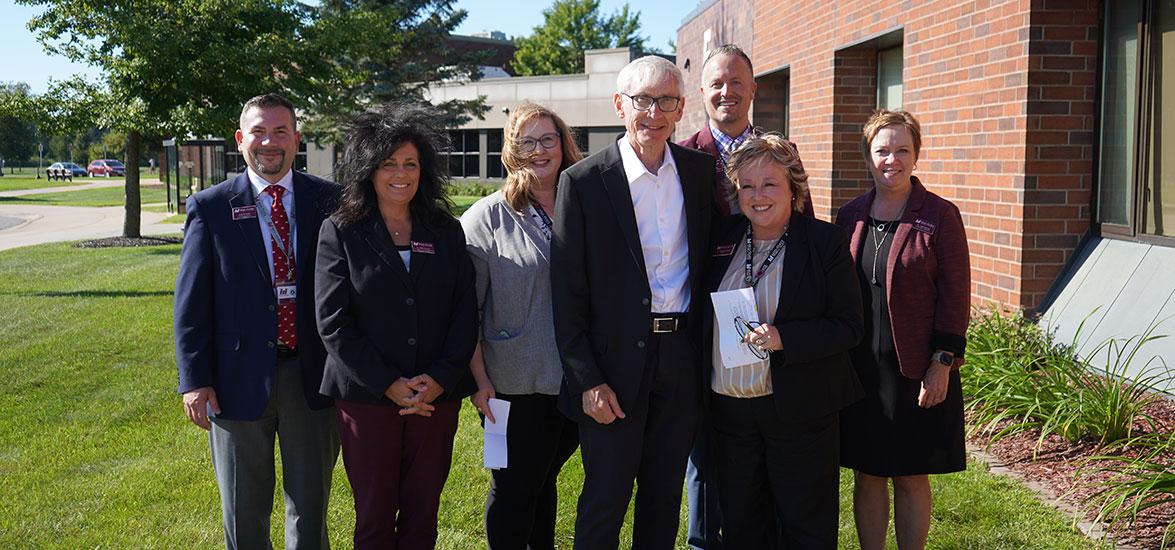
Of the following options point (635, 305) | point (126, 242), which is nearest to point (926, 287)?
point (635, 305)

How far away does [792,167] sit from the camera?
11.8 feet

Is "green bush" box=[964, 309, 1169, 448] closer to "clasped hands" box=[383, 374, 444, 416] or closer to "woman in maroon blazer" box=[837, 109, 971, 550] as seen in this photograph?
"woman in maroon blazer" box=[837, 109, 971, 550]

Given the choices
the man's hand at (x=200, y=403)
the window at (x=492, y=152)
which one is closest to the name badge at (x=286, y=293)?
the man's hand at (x=200, y=403)

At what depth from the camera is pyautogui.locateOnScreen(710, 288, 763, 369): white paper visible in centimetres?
348

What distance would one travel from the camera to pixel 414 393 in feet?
11.7

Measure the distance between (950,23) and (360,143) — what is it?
534 cm

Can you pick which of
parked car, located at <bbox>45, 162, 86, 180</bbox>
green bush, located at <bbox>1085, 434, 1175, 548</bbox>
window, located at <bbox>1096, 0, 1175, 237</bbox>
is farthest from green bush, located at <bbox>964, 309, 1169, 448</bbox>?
parked car, located at <bbox>45, 162, 86, 180</bbox>

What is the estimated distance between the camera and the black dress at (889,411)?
3.80m

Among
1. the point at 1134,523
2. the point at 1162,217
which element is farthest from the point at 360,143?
the point at 1162,217

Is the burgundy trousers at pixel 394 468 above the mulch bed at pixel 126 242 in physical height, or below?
below

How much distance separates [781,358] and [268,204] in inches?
80.1

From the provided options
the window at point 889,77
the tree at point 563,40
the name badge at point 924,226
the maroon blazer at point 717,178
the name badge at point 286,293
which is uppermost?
the tree at point 563,40

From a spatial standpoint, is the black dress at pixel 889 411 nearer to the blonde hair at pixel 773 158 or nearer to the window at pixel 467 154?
the blonde hair at pixel 773 158

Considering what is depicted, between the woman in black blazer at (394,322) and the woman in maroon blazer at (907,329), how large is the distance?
1.56 m
